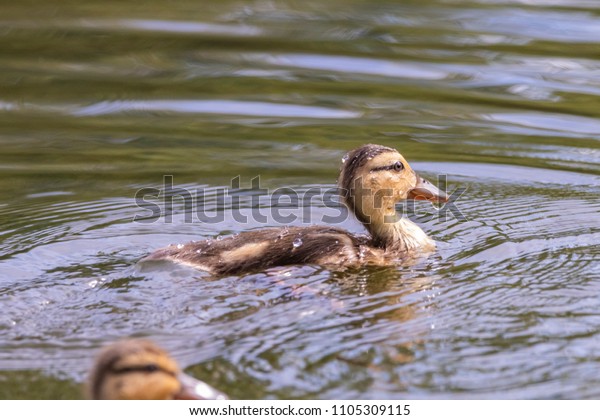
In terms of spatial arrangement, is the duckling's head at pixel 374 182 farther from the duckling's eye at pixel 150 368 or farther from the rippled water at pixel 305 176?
the duckling's eye at pixel 150 368

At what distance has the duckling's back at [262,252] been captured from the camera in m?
5.99

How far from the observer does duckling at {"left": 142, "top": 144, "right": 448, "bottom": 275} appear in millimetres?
6020

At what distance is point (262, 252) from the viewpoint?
6043mm

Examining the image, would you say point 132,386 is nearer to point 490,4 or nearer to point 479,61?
point 479,61

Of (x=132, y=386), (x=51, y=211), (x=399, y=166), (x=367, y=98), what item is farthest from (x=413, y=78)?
(x=132, y=386)

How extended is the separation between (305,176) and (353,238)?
1491 millimetres

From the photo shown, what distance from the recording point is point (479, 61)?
10.2m

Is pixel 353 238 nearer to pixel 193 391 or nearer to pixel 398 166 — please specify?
pixel 398 166

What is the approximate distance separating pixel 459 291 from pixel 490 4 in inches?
267
